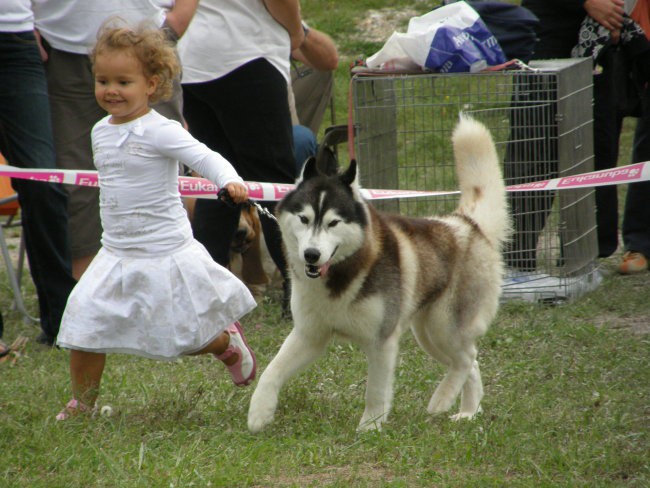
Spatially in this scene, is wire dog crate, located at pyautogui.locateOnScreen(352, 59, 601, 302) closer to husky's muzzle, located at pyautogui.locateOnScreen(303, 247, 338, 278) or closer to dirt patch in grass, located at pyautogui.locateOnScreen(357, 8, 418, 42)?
husky's muzzle, located at pyautogui.locateOnScreen(303, 247, 338, 278)

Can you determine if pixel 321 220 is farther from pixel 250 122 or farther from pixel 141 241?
pixel 250 122

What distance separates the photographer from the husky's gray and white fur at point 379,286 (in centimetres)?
358

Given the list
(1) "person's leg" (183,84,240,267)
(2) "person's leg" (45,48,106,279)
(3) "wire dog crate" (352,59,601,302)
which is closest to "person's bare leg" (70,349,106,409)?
(1) "person's leg" (183,84,240,267)

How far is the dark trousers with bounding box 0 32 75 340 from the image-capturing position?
15.5 ft

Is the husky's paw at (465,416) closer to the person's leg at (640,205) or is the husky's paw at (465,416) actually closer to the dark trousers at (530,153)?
the dark trousers at (530,153)

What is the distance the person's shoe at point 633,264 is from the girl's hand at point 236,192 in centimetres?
379

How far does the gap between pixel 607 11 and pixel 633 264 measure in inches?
64.9

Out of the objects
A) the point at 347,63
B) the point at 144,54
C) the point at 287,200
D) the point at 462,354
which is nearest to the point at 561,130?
the point at 462,354

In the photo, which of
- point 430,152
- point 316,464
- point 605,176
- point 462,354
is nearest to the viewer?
point 316,464

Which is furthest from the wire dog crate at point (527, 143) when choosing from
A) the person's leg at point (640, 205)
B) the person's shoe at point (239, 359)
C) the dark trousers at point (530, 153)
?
the person's shoe at point (239, 359)

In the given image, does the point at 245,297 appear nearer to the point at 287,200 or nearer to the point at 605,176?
the point at 287,200

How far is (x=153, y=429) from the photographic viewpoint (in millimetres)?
3613

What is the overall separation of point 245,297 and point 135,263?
443 mm

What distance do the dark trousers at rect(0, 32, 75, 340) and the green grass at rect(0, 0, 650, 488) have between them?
36cm
